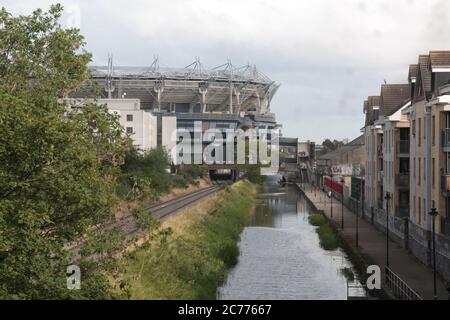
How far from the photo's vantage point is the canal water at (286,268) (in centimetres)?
2628

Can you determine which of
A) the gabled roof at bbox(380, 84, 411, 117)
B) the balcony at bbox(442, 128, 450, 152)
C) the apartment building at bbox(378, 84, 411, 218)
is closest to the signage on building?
the gabled roof at bbox(380, 84, 411, 117)

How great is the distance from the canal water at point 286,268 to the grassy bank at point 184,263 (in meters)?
0.78

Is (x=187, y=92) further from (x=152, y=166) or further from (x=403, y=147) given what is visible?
(x=403, y=147)

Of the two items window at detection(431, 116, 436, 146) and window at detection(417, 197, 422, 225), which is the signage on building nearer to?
window at detection(417, 197, 422, 225)

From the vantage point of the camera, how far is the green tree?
11438 millimetres

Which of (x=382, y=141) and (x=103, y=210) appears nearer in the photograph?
(x=103, y=210)

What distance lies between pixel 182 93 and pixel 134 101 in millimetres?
41398

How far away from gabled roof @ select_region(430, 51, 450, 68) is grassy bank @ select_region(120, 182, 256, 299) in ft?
40.1

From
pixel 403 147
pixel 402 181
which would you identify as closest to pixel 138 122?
pixel 403 147

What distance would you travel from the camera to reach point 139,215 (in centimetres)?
1443

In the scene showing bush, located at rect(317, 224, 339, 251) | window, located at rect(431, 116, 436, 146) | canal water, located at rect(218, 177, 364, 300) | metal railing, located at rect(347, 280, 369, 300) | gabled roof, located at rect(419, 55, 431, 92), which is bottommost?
canal water, located at rect(218, 177, 364, 300)
